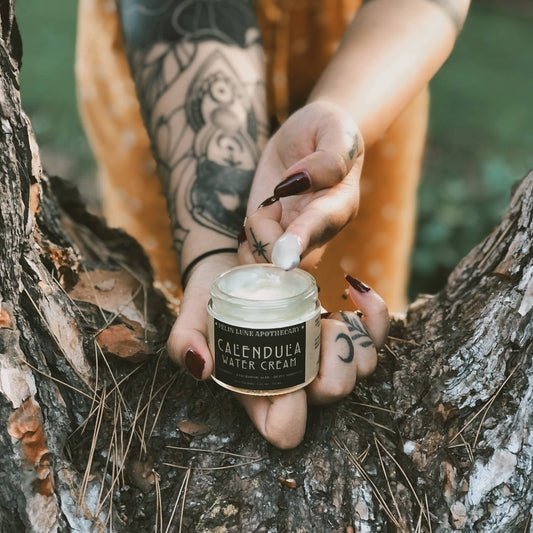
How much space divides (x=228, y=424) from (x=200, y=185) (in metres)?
0.57

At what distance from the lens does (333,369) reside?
978 mm

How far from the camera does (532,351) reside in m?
0.91

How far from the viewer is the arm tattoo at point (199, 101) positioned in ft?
4.65

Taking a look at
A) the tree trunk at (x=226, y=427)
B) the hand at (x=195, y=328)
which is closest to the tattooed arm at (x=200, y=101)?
the hand at (x=195, y=328)

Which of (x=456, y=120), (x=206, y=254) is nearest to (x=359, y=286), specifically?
(x=206, y=254)

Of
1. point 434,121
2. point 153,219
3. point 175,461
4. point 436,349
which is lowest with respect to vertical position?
point 434,121

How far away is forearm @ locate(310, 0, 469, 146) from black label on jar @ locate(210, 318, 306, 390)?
59 centimetres

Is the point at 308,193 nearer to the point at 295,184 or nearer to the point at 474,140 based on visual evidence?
the point at 295,184

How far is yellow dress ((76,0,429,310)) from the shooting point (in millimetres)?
1826

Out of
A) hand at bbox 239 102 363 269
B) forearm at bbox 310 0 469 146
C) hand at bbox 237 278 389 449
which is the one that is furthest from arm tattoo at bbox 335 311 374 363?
forearm at bbox 310 0 469 146

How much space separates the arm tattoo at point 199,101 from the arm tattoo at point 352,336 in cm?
38

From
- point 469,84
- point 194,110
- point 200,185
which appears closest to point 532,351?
point 200,185

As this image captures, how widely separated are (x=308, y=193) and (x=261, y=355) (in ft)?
1.05

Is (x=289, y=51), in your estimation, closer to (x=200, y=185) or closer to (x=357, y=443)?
(x=200, y=185)
